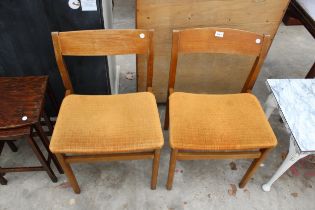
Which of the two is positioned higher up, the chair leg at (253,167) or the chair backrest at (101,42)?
the chair backrest at (101,42)

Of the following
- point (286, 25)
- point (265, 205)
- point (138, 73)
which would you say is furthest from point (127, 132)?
point (286, 25)

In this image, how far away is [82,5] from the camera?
4.55 feet

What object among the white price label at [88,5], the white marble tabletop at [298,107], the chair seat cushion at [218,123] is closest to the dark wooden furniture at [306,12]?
the white marble tabletop at [298,107]

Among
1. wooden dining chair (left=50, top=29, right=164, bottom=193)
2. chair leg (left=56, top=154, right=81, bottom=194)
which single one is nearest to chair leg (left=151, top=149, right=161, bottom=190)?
wooden dining chair (left=50, top=29, right=164, bottom=193)

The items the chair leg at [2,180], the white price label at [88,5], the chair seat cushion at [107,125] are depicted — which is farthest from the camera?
the chair leg at [2,180]

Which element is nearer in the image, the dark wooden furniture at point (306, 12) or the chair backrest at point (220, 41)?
the chair backrest at point (220, 41)

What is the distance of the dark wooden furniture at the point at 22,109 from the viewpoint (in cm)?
130

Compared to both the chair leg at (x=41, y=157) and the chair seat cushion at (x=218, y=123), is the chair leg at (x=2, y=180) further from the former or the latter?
the chair seat cushion at (x=218, y=123)

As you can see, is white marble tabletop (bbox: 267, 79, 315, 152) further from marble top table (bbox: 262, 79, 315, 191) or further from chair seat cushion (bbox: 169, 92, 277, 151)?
chair seat cushion (bbox: 169, 92, 277, 151)

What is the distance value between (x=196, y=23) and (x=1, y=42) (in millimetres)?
1174

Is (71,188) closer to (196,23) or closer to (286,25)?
(196,23)

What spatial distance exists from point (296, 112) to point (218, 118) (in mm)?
452

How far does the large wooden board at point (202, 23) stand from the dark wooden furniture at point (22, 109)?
2.33 feet

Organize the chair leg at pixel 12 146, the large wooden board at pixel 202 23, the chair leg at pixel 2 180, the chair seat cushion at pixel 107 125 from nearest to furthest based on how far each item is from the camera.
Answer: the chair seat cushion at pixel 107 125, the large wooden board at pixel 202 23, the chair leg at pixel 2 180, the chair leg at pixel 12 146
